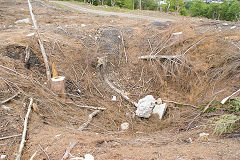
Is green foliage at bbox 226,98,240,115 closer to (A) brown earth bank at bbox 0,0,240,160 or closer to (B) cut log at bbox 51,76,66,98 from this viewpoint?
(A) brown earth bank at bbox 0,0,240,160

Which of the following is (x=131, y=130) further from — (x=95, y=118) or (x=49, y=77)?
(x=49, y=77)

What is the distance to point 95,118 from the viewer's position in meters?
4.54

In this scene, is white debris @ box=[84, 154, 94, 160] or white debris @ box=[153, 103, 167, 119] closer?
white debris @ box=[84, 154, 94, 160]

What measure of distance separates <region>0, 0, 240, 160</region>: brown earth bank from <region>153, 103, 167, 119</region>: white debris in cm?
15

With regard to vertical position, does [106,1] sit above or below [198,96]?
above

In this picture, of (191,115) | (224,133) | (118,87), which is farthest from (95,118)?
(224,133)

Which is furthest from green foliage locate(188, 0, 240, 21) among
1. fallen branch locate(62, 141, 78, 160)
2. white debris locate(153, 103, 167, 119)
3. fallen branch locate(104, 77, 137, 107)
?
fallen branch locate(62, 141, 78, 160)

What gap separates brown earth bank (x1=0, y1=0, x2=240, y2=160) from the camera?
2.86 metres

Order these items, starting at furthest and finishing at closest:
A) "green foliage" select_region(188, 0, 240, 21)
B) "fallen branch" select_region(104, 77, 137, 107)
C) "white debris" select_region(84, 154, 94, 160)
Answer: "green foliage" select_region(188, 0, 240, 21)
"fallen branch" select_region(104, 77, 137, 107)
"white debris" select_region(84, 154, 94, 160)

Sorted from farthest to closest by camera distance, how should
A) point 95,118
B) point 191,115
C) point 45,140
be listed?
1. point 95,118
2. point 191,115
3. point 45,140

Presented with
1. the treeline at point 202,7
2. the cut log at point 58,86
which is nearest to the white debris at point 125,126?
the cut log at point 58,86

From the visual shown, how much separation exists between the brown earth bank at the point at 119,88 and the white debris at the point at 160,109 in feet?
0.51

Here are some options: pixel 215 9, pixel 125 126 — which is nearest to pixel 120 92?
pixel 125 126

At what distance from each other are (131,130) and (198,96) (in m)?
2.06
